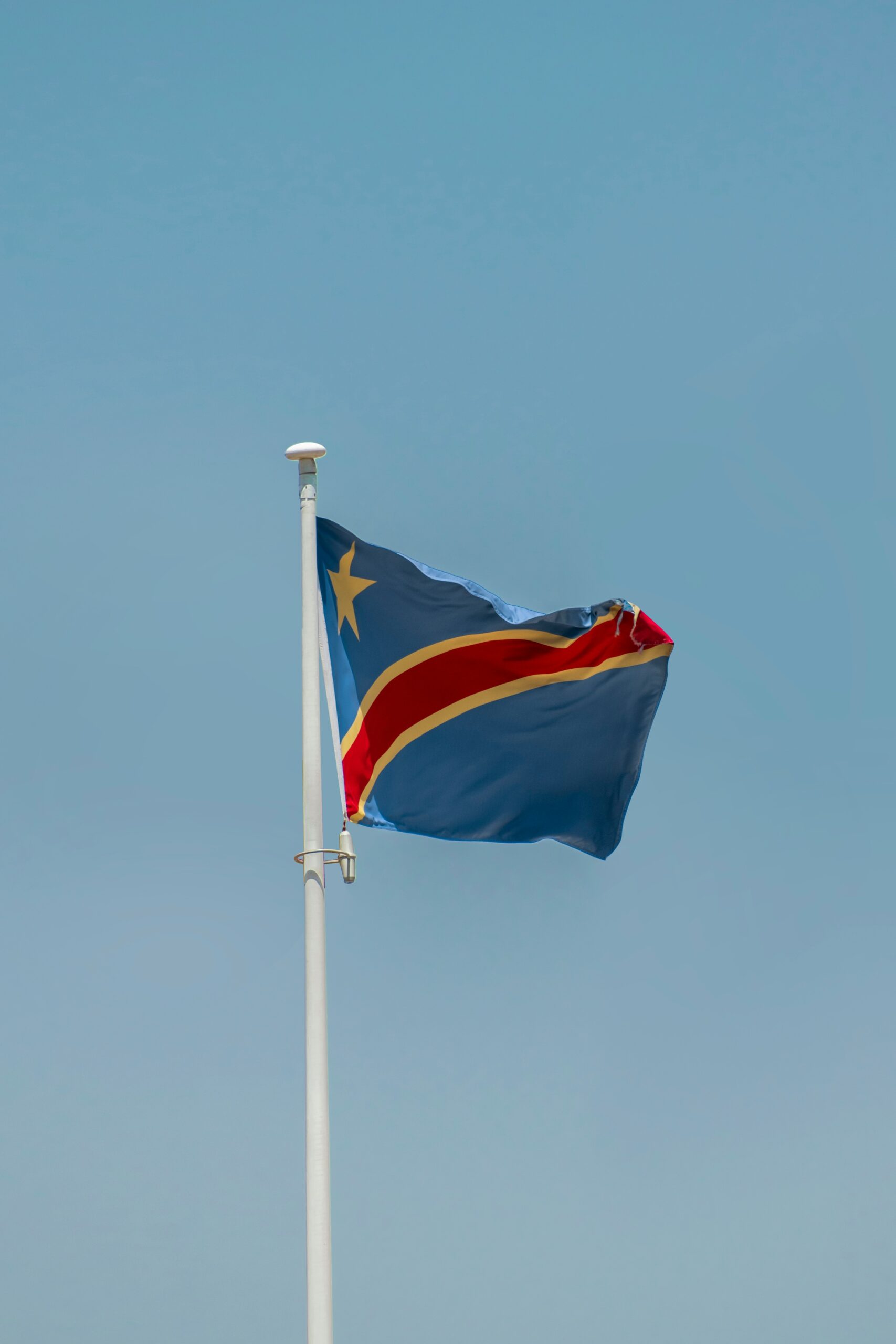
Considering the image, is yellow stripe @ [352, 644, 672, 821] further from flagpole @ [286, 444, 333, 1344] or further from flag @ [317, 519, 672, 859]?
flagpole @ [286, 444, 333, 1344]

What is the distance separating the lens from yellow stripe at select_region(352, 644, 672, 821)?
45.4 ft

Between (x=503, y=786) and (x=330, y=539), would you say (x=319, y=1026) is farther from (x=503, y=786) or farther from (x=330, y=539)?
(x=330, y=539)

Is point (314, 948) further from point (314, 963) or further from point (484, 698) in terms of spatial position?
point (484, 698)

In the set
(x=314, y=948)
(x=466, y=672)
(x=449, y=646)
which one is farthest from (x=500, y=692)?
(x=314, y=948)

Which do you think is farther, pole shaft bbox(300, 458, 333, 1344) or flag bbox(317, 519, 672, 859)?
flag bbox(317, 519, 672, 859)

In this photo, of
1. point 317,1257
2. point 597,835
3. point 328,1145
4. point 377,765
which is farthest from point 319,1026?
point 597,835

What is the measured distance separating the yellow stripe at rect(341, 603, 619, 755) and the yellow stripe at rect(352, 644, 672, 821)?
0.35 meters

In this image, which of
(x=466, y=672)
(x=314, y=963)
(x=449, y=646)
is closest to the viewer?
(x=314, y=963)

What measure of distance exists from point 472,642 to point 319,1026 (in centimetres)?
451

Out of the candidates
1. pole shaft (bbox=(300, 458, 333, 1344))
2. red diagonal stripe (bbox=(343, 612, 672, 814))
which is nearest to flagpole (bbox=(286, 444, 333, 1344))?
pole shaft (bbox=(300, 458, 333, 1344))

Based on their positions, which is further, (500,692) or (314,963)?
(500,692)

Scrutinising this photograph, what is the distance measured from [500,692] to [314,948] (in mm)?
3806

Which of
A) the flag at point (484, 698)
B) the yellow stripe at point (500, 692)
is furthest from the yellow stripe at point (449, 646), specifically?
the yellow stripe at point (500, 692)

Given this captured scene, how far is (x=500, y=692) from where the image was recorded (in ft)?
47.4
